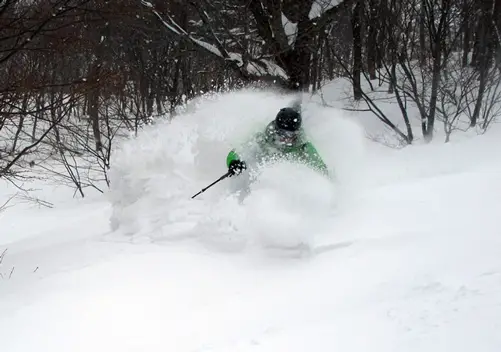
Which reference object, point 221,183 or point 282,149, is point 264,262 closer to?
point 282,149

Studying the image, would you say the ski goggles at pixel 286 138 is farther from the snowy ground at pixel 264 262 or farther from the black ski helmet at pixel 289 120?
the snowy ground at pixel 264 262

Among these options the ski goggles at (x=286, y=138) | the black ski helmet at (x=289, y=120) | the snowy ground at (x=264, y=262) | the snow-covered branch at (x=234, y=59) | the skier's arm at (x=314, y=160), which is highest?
the snow-covered branch at (x=234, y=59)

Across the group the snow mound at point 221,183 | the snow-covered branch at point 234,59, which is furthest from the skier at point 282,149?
the snow-covered branch at point 234,59

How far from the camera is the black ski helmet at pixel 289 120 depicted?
20.9 feet

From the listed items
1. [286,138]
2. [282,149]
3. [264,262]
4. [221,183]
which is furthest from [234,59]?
[264,262]

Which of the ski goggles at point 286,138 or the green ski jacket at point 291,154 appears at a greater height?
the ski goggles at point 286,138

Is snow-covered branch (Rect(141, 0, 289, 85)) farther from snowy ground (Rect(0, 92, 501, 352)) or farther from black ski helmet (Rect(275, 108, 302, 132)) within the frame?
black ski helmet (Rect(275, 108, 302, 132))

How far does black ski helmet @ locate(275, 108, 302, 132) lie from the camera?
6375mm

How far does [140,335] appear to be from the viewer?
11.2 feet

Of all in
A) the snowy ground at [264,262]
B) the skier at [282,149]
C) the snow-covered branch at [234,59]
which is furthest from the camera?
the snow-covered branch at [234,59]

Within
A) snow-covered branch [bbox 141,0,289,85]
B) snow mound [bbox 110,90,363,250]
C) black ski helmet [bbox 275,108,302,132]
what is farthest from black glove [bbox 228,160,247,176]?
snow-covered branch [bbox 141,0,289,85]

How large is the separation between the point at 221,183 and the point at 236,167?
2.50 ft

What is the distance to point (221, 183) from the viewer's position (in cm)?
679

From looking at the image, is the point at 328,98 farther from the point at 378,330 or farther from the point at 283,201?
the point at 378,330
